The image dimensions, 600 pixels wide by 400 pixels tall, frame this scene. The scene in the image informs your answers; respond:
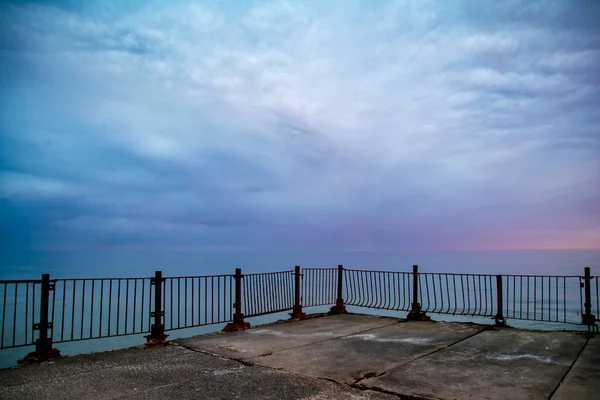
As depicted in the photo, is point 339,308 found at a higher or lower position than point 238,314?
lower

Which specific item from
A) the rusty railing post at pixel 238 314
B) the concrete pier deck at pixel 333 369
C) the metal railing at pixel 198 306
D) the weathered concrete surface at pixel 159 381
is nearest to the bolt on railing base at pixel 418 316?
the concrete pier deck at pixel 333 369

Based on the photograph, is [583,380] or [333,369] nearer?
[583,380]

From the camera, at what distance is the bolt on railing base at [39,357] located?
607 centimetres

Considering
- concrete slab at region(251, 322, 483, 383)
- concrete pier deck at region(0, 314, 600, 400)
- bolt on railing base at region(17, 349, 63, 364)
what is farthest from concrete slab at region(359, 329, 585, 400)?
bolt on railing base at region(17, 349, 63, 364)

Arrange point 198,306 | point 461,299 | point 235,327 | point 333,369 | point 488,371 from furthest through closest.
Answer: point 461,299
point 198,306
point 235,327
point 333,369
point 488,371

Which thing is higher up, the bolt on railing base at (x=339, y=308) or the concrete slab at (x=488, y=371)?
the concrete slab at (x=488, y=371)

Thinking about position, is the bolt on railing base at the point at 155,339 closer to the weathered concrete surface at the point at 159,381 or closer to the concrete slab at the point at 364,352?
the weathered concrete surface at the point at 159,381

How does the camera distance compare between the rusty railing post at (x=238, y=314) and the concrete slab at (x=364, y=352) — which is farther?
the rusty railing post at (x=238, y=314)

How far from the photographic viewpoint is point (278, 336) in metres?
8.05

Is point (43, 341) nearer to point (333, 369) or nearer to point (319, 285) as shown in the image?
point (333, 369)

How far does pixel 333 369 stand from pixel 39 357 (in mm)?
4519

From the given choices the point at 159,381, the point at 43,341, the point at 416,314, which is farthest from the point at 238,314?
the point at 416,314

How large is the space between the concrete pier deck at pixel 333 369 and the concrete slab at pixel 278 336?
1.3 inches

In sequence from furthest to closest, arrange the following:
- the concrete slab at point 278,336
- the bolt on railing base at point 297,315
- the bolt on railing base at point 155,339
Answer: the bolt on railing base at point 297,315 → the bolt on railing base at point 155,339 → the concrete slab at point 278,336
